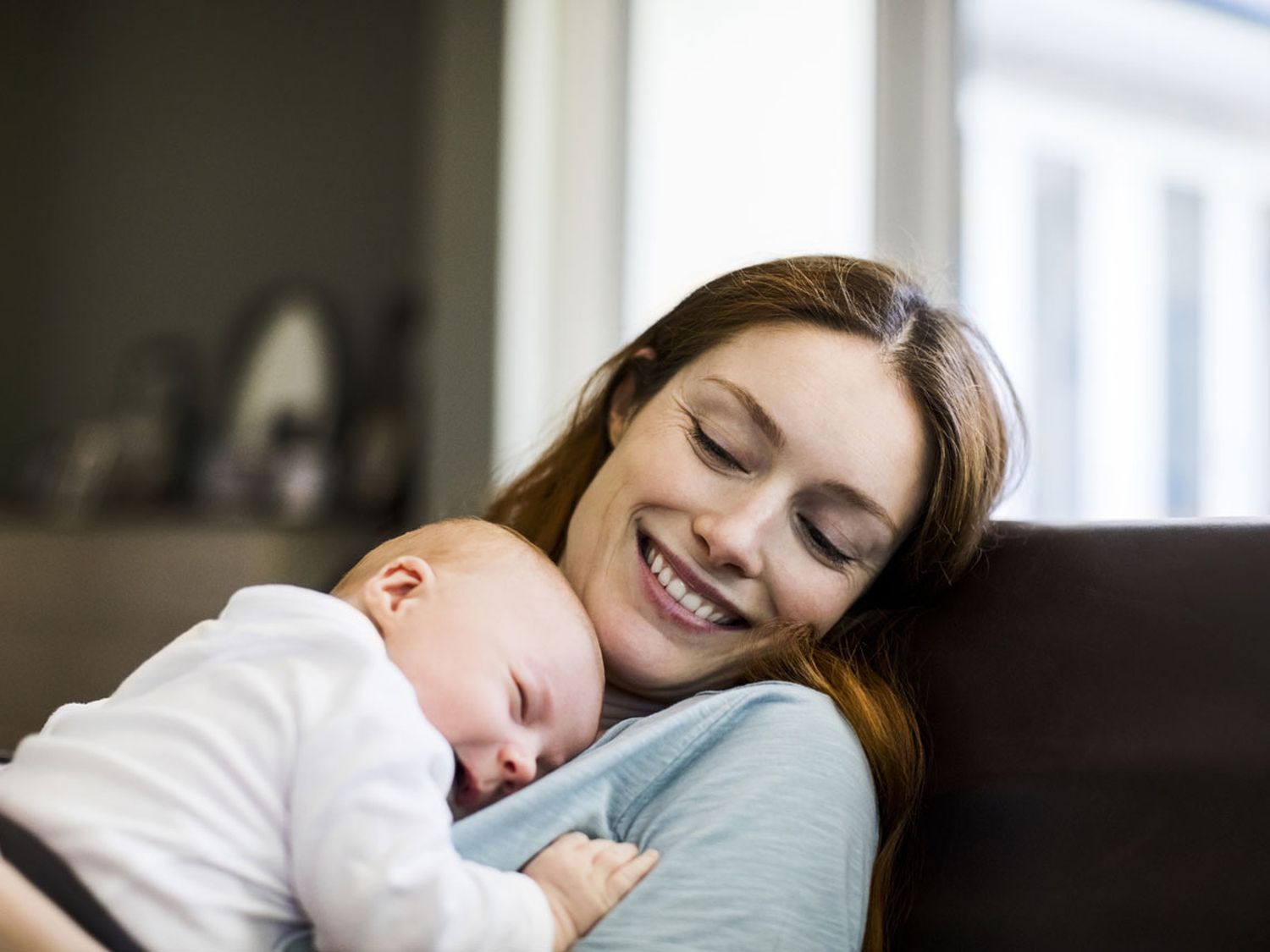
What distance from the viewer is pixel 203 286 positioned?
4500mm

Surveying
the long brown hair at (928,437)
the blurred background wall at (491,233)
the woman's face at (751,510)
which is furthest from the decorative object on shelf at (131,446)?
the woman's face at (751,510)

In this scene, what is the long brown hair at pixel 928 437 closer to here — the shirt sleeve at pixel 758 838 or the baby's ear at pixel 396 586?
the shirt sleeve at pixel 758 838

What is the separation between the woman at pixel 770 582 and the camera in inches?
37.4

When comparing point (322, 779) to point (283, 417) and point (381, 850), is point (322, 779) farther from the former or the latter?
point (283, 417)

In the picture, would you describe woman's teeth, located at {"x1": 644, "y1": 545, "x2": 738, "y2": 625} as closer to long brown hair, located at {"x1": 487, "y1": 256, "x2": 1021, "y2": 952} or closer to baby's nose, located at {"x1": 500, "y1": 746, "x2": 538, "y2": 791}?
long brown hair, located at {"x1": 487, "y1": 256, "x2": 1021, "y2": 952}

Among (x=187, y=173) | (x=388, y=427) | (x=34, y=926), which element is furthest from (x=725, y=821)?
(x=187, y=173)

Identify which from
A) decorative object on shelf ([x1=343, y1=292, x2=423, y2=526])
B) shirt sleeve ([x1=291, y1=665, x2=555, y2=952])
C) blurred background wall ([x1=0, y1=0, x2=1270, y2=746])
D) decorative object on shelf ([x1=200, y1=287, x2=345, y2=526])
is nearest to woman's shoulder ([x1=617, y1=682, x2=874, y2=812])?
shirt sleeve ([x1=291, y1=665, x2=555, y2=952])

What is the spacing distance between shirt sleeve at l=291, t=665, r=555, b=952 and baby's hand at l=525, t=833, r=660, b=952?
0.17ft

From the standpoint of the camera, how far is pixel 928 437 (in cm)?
126

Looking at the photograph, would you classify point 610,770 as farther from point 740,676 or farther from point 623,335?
point 623,335

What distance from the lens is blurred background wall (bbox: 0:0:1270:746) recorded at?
9.32 feet

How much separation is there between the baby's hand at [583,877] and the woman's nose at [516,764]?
57 mm

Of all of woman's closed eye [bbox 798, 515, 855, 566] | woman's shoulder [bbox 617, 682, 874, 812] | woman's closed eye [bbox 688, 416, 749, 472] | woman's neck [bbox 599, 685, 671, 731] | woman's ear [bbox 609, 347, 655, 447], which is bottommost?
woman's neck [bbox 599, 685, 671, 731]

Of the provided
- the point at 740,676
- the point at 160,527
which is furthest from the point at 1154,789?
the point at 160,527
